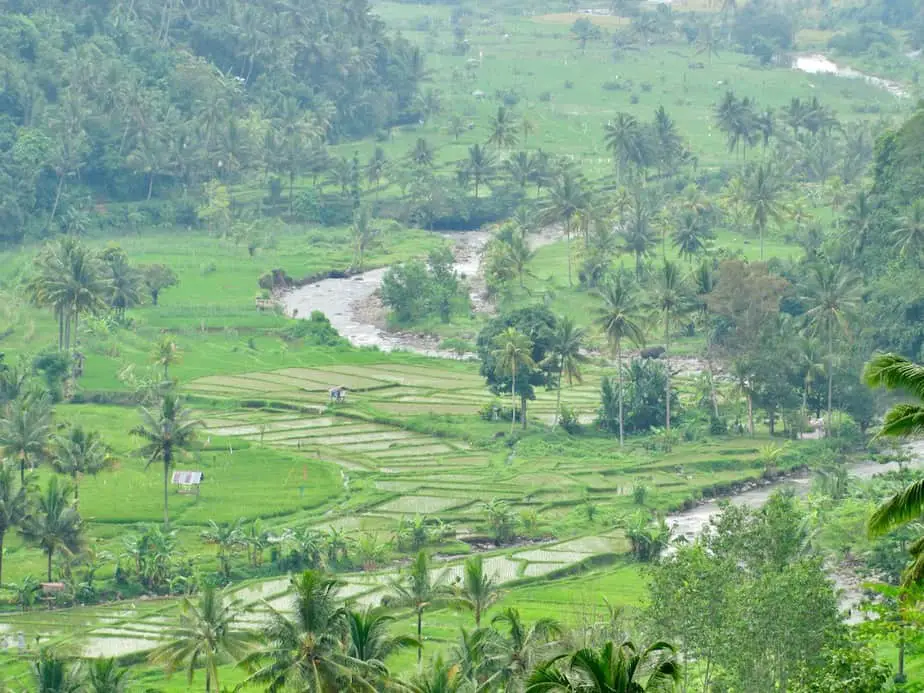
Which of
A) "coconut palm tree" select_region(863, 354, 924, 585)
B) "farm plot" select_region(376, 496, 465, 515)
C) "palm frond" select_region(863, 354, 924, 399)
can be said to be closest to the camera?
"coconut palm tree" select_region(863, 354, 924, 585)

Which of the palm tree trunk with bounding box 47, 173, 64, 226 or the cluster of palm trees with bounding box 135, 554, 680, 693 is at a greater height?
the cluster of palm trees with bounding box 135, 554, 680, 693

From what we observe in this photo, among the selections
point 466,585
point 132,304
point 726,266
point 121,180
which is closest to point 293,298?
point 132,304

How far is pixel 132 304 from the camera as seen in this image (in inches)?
4444

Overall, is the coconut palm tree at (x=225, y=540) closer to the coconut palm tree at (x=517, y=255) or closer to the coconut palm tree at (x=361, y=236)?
the coconut palm tree at (x=517, y=255)

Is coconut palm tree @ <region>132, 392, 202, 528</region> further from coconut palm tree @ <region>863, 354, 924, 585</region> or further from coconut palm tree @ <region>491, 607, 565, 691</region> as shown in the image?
coconut palm tree @ <region>863, 354, 924, 585</region>

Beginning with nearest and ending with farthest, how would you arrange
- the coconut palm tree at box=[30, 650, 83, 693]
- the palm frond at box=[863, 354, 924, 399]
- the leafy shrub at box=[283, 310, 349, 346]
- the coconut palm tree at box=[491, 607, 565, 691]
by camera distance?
the palm frond at box=[863, 354, 924, 399] < the coconut palm tree at box=[30, 650, 83, 693] < the coconut palm tree at box=[491, 607, 565, 691] < the leafy shrub at box=[283, 310, 349, 346]

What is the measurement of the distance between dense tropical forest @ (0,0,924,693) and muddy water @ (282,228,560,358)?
0.38 m

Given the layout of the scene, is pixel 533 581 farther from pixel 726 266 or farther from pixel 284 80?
pixel 284 80

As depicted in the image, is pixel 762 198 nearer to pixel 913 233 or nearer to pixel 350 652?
pixel 913 233

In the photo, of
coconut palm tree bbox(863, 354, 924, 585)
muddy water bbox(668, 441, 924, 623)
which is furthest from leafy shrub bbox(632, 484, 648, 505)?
coconut palm tree bbox(863, 354, 924, 585)

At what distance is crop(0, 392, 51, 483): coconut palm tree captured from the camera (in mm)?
76188

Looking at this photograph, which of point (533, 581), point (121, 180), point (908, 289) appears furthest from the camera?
point (121, 180)

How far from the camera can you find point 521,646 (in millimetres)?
51188

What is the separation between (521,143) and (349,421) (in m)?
74.6
